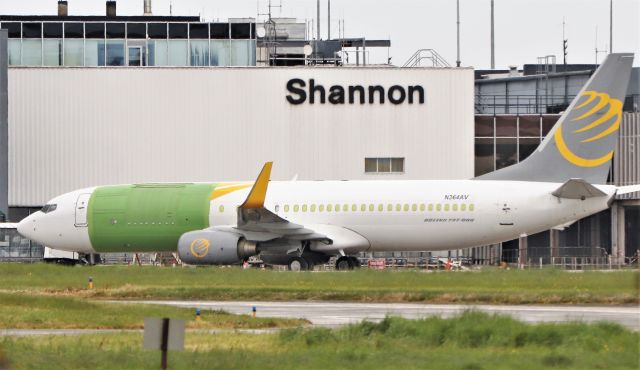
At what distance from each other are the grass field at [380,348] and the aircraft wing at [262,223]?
21.9m

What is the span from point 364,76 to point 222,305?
103 ft

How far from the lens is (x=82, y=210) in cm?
5119

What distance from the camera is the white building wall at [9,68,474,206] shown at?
6288 centimetres

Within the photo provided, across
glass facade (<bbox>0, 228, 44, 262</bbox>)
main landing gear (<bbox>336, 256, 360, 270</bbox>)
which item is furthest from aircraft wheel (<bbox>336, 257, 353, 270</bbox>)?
glass facade (<bbox>0, 228, 44, 262</bbox>)

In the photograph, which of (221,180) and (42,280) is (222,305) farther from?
(221,180)

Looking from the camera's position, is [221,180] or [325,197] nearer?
[325,197]

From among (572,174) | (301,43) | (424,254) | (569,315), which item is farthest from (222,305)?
(301,43)

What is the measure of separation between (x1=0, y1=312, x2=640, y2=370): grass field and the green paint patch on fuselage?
1003 inches

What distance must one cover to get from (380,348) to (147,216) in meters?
29.2

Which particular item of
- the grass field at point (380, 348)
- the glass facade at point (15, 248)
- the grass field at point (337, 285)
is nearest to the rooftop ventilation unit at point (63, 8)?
the glass facade at point (15, 248)

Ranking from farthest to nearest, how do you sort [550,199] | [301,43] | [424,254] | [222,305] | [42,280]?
[301,43] < [424,254] < [550,199] < [42,280] < [222,305]

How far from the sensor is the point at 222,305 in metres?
33.7

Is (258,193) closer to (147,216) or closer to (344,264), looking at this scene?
(344,264)

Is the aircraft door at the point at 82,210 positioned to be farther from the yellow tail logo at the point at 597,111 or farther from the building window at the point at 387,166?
the yellow tail logo at the point at 597,111
